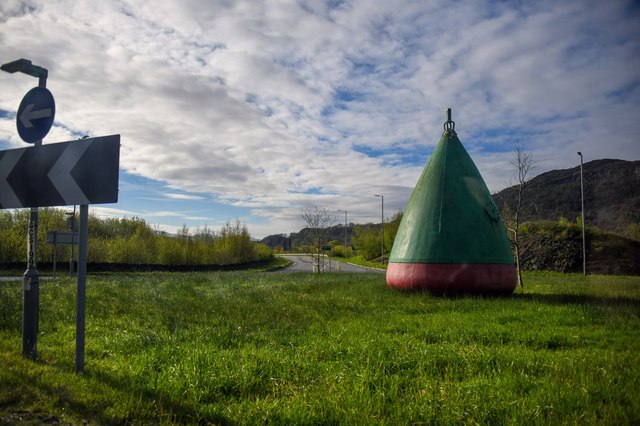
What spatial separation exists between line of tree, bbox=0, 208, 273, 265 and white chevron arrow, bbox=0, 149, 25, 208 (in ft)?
93.4

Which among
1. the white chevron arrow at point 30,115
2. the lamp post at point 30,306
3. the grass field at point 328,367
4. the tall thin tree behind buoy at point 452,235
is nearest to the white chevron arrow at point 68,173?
the lamp post at point 30,306

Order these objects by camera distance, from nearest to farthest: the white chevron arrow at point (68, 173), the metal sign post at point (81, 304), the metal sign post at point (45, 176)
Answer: the metal sign post at point (81, 304) < the metal sign post at point (45, 176) < the white chevron arrow at point (68, 173)

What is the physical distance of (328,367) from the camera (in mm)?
5629

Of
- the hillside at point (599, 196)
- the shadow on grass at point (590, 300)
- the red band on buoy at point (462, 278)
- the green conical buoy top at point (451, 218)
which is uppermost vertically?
the hillside at point (599, 196)

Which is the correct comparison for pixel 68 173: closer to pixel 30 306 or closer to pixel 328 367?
pixel 30 306

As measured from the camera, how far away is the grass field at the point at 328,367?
163 inches

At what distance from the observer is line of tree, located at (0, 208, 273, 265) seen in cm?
3888

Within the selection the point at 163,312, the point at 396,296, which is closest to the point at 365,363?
the point at 163,312

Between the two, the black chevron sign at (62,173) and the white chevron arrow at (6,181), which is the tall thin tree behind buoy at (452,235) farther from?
the white chevron arrow at (6,181)

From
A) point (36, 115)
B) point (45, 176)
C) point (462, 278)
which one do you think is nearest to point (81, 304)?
point (45, 176)

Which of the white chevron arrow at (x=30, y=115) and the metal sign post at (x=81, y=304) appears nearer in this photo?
the metal sign post at (x=81, y=304)

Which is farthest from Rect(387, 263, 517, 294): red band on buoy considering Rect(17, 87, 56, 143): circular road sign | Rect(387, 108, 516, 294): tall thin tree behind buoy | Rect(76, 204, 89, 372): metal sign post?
Rect(17, 87, 56, 143): circular road sign

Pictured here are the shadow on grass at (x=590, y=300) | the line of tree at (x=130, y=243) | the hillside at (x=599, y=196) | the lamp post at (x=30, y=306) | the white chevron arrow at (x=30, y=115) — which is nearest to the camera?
the lamp post at (x=30, y=306)

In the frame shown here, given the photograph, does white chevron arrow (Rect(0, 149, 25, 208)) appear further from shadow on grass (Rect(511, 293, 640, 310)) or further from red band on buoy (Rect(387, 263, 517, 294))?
shadow on grass (Rect(511, 293, 640, 310))
